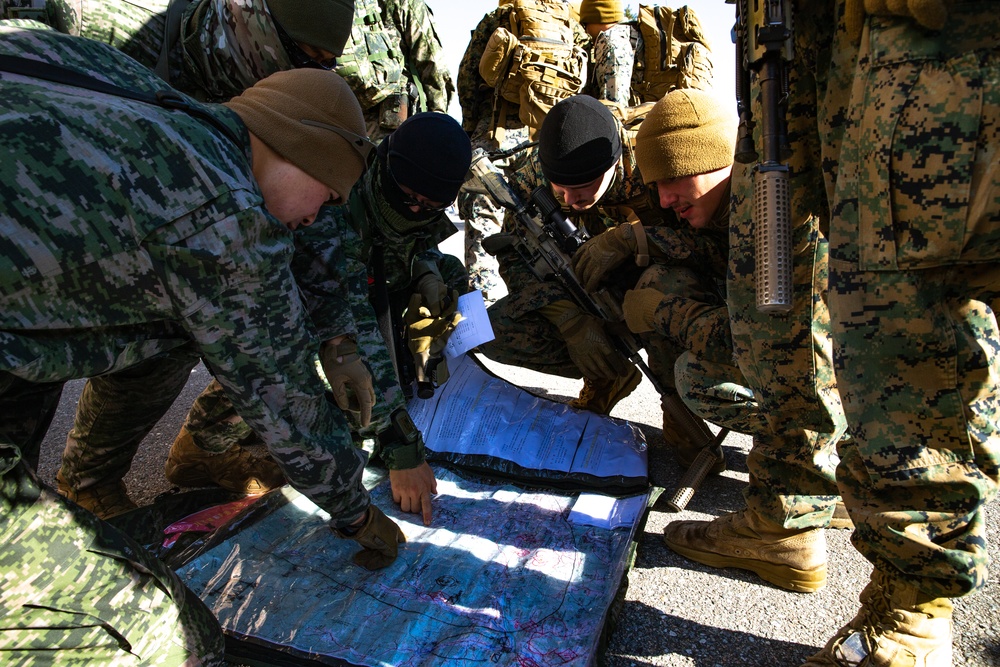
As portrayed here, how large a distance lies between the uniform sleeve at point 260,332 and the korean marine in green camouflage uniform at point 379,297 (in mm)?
479

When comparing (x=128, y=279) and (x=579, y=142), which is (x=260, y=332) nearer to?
(x=128, y=279)

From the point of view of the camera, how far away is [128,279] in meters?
1.24

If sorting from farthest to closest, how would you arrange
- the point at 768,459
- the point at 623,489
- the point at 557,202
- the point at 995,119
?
the point at 557,202
the point at 623,489
the point at 768,459
the point at 995,119

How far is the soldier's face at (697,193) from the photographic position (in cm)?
237

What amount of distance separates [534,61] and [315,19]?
3.03 meters

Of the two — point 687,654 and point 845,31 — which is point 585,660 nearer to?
point 687,654

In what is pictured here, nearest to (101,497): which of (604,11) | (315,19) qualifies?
(315,19)

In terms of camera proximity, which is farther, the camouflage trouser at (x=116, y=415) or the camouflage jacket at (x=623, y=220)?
the camouflage jacket at (x=623, y=220)

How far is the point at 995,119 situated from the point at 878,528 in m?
0.79

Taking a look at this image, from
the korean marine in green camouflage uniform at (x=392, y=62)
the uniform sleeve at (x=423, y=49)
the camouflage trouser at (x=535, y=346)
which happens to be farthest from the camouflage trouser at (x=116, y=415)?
the uniform sleeve at (x=423, y=49)

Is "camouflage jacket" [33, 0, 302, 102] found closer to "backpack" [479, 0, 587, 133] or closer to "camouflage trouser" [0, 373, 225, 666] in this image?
"camouflage trouser" [0, 373, 225, 666]

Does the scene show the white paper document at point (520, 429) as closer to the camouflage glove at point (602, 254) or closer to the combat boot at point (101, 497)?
the camouflage glove at point (602, 254)

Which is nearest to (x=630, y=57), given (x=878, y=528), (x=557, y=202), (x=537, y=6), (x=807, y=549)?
(x=537, y=6)

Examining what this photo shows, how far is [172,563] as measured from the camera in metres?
2.00
